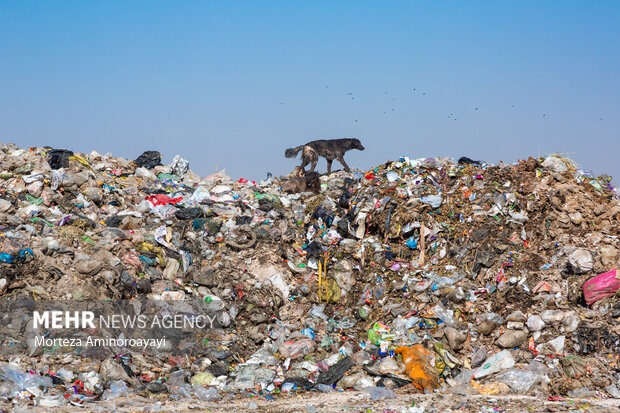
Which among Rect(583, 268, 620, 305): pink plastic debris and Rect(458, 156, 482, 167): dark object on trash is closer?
Rect(583, 268, 620, 305): pink plastic debris

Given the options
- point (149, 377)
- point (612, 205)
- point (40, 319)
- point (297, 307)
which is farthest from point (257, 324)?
point (612, 205)

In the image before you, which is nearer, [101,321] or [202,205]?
[101,321]

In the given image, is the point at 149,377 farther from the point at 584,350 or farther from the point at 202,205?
the point at 584,350

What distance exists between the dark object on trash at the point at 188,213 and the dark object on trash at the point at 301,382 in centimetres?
393

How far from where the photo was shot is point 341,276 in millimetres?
9336

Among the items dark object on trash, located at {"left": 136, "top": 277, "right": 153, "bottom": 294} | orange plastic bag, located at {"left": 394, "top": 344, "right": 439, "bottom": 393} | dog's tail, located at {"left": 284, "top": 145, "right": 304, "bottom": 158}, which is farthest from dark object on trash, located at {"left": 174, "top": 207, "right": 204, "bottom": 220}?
orange plastic bag, located at {"left": 394, "top": 344, "right": 439, "bottom": 393}

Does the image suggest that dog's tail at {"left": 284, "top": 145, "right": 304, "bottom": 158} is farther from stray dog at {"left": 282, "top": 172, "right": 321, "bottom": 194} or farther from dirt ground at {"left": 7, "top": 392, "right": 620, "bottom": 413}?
dirt ground at {"left": 7, "top": 392, "right": 620, "bottom": 413}

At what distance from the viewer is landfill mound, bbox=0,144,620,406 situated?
6.95 meters

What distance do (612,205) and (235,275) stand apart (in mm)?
5737

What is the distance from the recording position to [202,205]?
1087cm

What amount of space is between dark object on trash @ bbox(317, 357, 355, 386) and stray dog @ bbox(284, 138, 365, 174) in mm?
6389

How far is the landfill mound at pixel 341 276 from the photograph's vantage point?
6.95 metres

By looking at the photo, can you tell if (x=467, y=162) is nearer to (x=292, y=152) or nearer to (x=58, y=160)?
(x=292, y=152)

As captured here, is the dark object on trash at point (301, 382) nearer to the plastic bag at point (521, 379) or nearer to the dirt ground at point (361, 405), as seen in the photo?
the dirt ground at point (361, 405)
